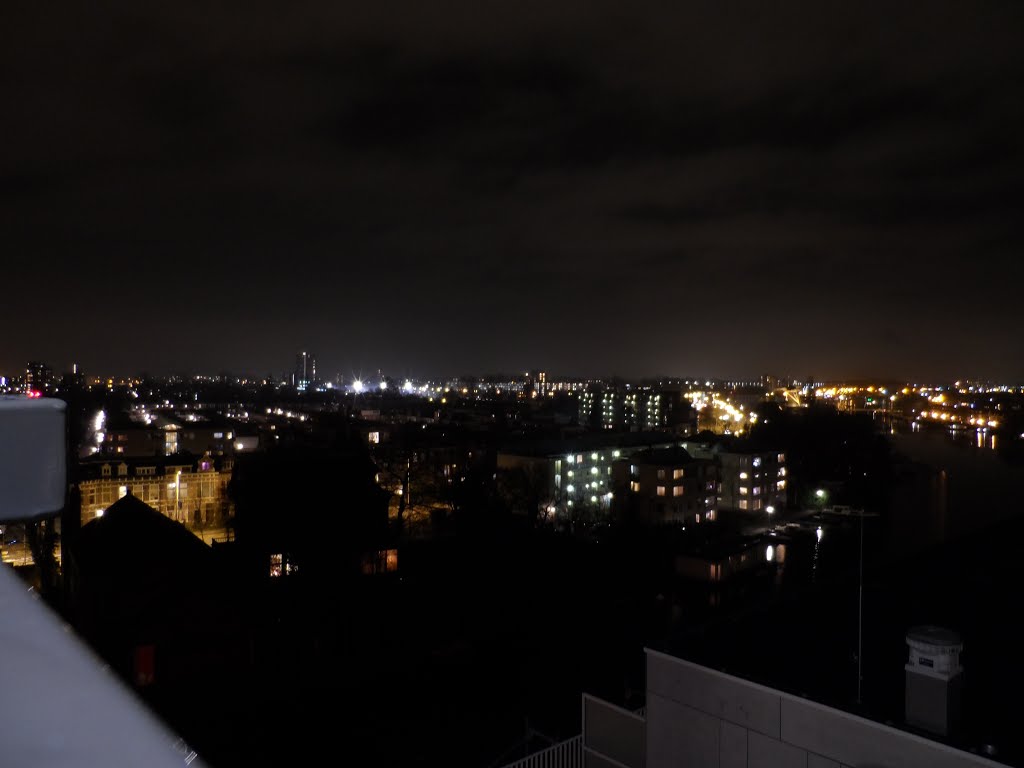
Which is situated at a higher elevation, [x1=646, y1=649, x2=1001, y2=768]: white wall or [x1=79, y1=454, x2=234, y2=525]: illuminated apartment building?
[x1=646, y1=649, x2=1001, y2=768]: white wall

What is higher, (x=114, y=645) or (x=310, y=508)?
(x=310, y=508)

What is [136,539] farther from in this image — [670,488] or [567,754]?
[670,488]

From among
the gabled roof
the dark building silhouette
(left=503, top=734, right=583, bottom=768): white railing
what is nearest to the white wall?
(left=503, top=734, right=583, bottom=768): white railing

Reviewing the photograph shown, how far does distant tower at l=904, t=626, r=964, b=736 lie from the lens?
227cm

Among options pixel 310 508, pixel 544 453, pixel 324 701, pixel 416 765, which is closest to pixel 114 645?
pixel 324 701

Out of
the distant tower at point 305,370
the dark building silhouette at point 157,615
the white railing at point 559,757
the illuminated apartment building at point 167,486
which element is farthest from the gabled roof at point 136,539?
the distant tower at point 305,370

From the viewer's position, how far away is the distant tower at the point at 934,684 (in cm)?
227

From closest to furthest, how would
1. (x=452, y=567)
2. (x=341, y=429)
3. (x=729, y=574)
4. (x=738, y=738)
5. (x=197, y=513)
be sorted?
(x=738, y=738) < (x=452, y=567) < (x=729, y=574) < (x=197, y=513) < (x=341, y=429)

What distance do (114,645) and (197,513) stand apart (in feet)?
22.8

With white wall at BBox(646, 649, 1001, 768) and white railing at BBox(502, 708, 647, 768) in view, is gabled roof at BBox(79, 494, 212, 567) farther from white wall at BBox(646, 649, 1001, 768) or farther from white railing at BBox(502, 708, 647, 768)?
white wall at BBox(646, 649, 1001, 768)

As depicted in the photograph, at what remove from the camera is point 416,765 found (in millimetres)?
4410

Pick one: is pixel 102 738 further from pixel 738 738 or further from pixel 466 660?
pixel 466 660

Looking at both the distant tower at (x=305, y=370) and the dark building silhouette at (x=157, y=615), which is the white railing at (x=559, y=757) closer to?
the dark building silhouette at (x=157, y=615)

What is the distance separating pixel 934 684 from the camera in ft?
7.54
